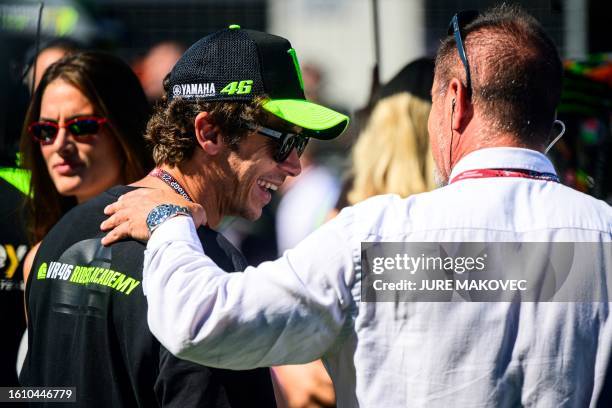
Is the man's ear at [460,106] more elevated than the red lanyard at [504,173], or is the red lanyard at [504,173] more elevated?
the man's ear at [460,106]

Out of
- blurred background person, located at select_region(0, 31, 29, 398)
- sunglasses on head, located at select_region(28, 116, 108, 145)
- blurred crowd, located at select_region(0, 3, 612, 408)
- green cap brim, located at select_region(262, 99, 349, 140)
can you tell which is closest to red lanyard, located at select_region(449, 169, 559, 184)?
green cap brim, located at select_region(262, 99, 349, 140)

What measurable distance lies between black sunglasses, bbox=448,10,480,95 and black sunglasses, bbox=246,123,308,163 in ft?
1.62

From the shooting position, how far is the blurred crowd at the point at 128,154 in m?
3.07

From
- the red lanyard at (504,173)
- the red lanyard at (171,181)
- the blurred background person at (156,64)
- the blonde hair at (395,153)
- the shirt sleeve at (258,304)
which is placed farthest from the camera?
the blurred background person at (156,64)

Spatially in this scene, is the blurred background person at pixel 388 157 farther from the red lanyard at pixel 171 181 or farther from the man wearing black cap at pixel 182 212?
the red lanyard at pixel 171 181

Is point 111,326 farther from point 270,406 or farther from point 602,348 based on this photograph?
point 602,348

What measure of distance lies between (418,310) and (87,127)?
6.19 feet

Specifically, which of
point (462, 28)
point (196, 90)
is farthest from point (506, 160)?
point (196, 90)

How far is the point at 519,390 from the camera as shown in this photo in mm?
1516

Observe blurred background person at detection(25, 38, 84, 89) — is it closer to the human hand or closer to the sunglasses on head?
the sunglasses on head

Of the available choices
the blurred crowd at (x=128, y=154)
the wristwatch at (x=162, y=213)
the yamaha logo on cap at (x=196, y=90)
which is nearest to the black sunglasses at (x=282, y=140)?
the yamaha logo on cap at (x=196, y=90)

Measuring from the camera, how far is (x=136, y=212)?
5.91ft

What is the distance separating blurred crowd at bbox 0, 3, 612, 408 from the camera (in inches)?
121

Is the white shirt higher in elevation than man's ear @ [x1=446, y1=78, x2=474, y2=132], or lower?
lower
